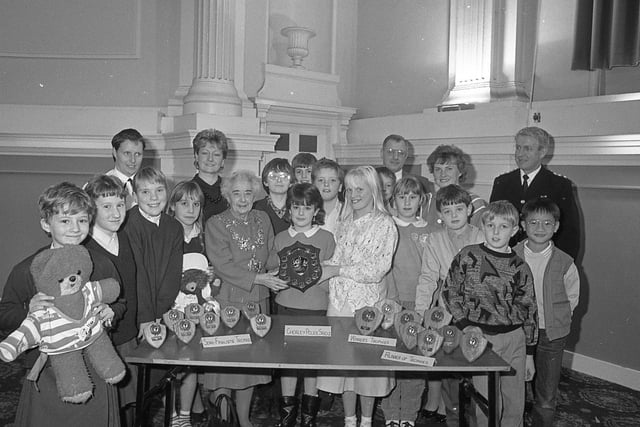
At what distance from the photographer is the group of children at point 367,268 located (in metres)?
2.53

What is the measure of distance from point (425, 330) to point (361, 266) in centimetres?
60

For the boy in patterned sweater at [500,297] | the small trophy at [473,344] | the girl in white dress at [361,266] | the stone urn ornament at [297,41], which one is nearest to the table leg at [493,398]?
the small trophy at [473,344]

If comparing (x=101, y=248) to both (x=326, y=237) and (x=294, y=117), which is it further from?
(x=294, y=117)

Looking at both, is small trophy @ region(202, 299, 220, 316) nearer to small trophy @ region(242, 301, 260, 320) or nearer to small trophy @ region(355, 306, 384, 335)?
small trophy @ region(242, 301, 260, 320)

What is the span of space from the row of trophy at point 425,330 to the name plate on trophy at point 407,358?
0.20 feet

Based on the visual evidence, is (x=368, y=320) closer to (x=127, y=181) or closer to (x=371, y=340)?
(x=371, y=340)

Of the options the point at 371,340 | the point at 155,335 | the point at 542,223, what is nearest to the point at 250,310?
the point at 155,335

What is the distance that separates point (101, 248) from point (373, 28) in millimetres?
4291

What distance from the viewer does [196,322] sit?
8.43 ft

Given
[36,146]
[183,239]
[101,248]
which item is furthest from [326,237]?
[36,146]

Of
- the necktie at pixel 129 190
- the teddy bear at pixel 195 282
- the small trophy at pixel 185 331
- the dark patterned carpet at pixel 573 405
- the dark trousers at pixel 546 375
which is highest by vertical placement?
the necktie at pixel 129 190

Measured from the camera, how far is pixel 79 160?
5195 millimetres

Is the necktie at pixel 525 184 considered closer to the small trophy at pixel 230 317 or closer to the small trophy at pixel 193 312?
the small trophy at pixel 230 317

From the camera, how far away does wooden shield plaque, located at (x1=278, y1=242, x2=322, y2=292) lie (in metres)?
2.95
